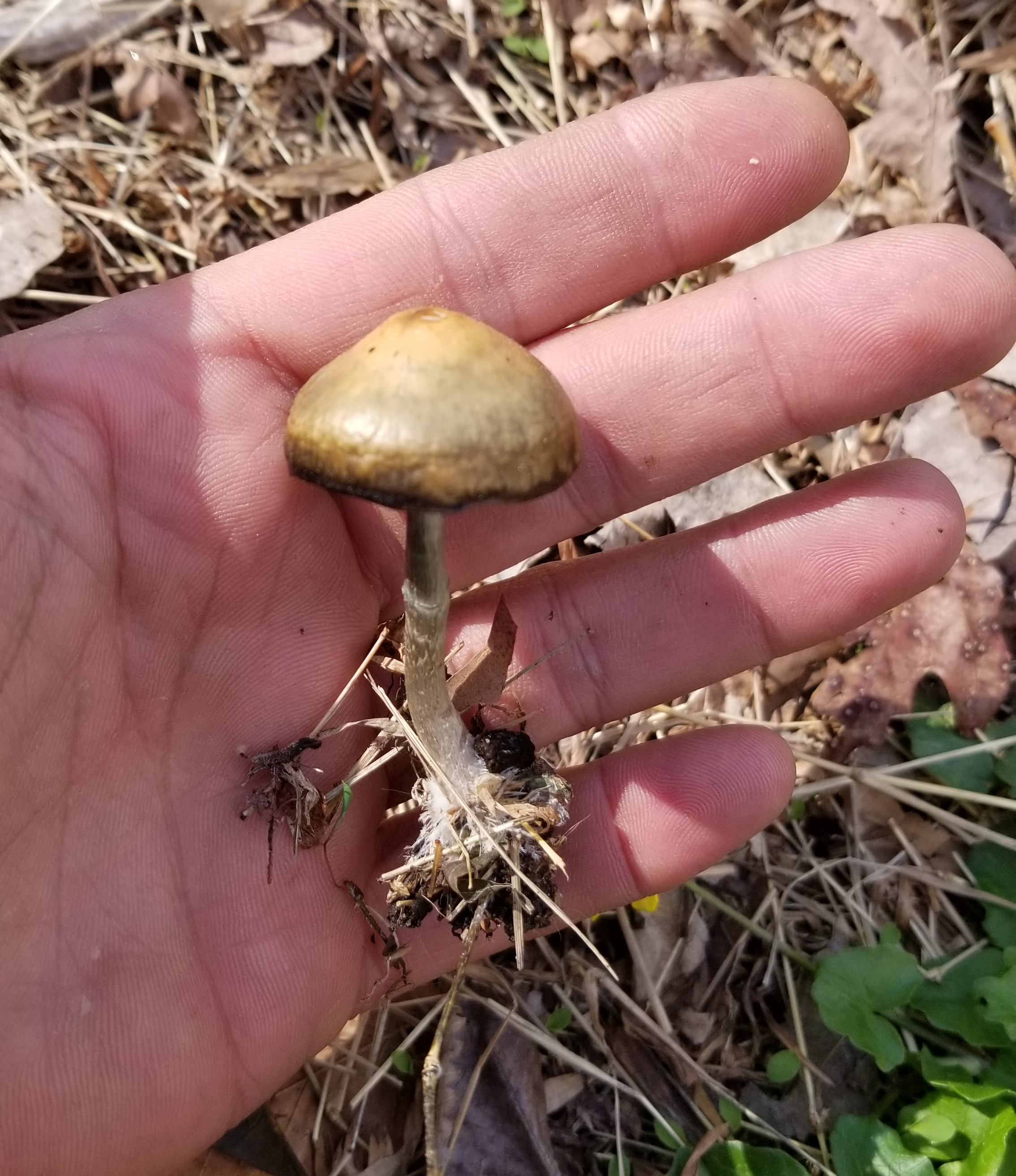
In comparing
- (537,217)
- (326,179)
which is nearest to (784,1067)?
(537,217)

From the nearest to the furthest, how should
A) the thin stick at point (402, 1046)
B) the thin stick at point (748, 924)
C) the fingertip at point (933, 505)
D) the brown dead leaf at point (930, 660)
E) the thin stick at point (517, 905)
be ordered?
the thin stick at point (517, 905), the fingertip at point (933, 505), the thin stick at point (402, 1046), the thin stick at point (748, 924), the brown dead leaf at point (930, 660)

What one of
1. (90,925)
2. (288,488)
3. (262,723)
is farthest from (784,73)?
(90,925)

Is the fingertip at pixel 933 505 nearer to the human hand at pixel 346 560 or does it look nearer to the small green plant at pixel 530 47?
the human hand at pixel 346 560

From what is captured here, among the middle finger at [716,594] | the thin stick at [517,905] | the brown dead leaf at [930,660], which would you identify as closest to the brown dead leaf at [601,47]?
the middle finger at [716,594]

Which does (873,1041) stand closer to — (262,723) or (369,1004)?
(369,1004)

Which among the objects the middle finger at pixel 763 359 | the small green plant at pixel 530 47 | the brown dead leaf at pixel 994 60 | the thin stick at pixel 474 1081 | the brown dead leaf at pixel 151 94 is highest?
the brown dead leaf at pixel 151 94

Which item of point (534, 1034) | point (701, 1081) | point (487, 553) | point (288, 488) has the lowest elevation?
point (701, 1081)
